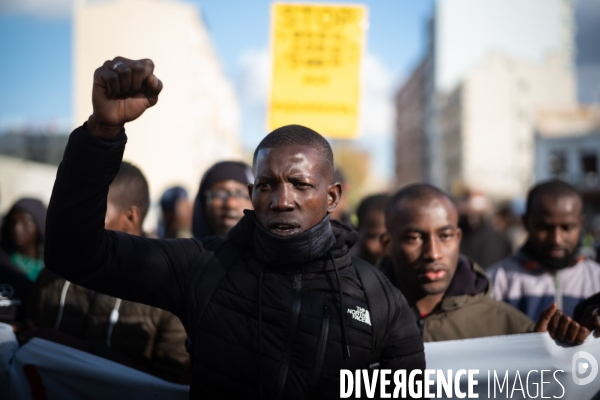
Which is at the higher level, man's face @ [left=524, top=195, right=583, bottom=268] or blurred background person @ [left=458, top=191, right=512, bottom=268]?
man's face @ [left=524, top=195, right=583, bottom=268]

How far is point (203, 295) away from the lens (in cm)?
206

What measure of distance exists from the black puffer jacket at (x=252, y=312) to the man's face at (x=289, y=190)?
0.43ft

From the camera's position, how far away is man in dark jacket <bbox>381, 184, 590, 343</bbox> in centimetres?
295

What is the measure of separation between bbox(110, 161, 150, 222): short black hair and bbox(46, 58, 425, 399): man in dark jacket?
1148 millimetres

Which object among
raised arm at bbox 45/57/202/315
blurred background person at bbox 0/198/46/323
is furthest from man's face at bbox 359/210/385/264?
raised arm at bbox 45/57/202/315

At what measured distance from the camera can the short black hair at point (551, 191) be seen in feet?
12.7

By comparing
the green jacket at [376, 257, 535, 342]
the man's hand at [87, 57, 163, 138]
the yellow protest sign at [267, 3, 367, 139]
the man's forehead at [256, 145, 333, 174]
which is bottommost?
the green jacket at [376, 257, 535, 342]

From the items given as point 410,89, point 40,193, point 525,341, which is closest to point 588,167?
point 410,89

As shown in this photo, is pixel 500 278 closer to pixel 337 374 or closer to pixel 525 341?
pixel 525 341

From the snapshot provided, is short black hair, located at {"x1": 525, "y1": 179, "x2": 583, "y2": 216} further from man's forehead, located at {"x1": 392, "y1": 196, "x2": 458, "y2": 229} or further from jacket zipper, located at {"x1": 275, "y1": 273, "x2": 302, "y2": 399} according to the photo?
jacket zipper, located at {"x1": 275, "y1": 273, "x2": 302, "y2": 399}

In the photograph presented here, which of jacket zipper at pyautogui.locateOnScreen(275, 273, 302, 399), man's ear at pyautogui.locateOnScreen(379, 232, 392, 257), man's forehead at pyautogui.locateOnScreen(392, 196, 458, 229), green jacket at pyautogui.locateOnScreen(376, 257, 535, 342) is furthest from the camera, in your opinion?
man's ear at pyautogui.locateOnScreen(379, 232, 392, 257)

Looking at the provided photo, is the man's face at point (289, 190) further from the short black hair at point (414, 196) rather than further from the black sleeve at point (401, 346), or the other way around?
the short black hair at point (414, 196)

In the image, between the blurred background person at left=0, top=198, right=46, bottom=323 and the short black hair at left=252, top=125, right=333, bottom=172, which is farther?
the blurred background person at left=0, top=198, right=46, bottom=323

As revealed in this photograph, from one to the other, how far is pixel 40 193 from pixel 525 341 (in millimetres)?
22507
